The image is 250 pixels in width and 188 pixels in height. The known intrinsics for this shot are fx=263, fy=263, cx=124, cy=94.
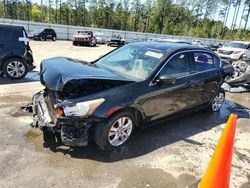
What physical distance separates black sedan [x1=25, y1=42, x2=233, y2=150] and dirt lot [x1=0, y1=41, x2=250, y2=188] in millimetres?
282

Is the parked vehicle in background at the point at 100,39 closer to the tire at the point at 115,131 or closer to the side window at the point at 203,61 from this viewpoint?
the side window at the point at 203,61

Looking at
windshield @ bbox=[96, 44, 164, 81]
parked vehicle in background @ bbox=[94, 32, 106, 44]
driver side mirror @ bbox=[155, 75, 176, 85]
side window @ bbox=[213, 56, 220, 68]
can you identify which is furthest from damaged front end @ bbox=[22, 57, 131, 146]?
parked vehicle in background @ bbox=[94, 32, 106, 44]

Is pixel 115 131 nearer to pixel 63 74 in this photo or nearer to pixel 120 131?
pixel 120 131

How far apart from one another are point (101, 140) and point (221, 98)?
3838 mm

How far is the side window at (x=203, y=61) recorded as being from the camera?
5.31 m

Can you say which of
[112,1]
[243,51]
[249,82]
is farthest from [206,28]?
[249,82]

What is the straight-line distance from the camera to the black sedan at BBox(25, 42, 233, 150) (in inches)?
146

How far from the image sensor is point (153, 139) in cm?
466

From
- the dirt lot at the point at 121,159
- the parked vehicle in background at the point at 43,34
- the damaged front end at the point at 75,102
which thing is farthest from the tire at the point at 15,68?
the parked vehicle in background at the point at 43,34

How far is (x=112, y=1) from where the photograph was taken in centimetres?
6222

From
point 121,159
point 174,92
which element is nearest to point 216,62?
point 174,92

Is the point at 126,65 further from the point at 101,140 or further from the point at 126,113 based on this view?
the point at 101,140

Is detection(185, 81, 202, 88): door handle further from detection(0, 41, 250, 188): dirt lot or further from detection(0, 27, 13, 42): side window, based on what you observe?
detection(0, 27, 13, 42): side window

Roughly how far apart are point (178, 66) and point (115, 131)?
178 cm
